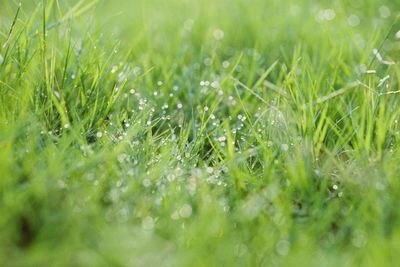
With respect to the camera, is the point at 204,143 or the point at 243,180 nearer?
the point at 243,180

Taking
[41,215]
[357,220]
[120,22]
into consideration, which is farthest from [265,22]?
[41,215]

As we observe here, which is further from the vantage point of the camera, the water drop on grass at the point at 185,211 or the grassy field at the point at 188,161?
the water drop on grass at the point at 185,211

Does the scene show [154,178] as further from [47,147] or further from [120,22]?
[120,22]

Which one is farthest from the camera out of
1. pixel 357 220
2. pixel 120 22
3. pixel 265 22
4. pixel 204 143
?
pixel 120 22

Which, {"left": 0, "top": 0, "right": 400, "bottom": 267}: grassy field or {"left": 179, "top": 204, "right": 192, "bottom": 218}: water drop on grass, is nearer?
{"left": 0, "top": 0, "right": 400, "bottom": 267}: grassy field

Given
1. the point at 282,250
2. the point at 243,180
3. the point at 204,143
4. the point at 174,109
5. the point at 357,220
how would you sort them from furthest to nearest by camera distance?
the point at 174,109 → the point at 204,143 → the point at 243,180 → the point at 357,220 → the point at 282,250

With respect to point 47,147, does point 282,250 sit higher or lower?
A: lower

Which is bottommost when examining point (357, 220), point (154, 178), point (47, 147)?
point (357, 220)

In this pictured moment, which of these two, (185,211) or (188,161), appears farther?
(188,161)
